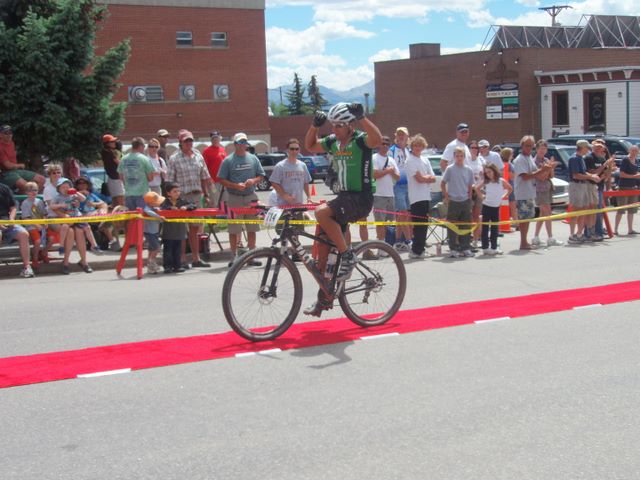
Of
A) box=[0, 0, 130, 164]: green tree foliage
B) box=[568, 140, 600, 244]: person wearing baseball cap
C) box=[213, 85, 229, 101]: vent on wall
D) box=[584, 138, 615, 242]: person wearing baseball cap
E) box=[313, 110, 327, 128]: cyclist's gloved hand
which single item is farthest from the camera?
box=[213, 85, 229, 101]: vent on wall

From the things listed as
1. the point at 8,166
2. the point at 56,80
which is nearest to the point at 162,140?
the point at 8,166

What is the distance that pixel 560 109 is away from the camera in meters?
50.4

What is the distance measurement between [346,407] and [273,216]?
92.7 inches

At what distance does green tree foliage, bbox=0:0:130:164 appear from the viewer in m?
19.2

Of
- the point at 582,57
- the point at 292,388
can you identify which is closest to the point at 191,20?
the point at 582,57

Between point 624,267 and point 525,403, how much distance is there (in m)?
7.30

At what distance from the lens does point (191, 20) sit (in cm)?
5078

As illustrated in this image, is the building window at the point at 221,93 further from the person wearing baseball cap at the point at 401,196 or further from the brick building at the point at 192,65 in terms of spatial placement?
the person wearing baseball cap at the point at 401,196

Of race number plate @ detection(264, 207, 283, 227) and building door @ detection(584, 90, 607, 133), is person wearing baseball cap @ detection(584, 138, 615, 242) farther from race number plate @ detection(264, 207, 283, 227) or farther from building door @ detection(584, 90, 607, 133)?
building door @ detection(584, 90, 607, 133)

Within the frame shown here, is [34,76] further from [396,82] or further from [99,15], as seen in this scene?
[396,82]

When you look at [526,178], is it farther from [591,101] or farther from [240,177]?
[591,101]

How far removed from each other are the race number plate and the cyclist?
366mm

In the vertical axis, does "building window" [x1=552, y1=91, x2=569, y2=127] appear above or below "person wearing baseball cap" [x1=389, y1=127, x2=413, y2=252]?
above

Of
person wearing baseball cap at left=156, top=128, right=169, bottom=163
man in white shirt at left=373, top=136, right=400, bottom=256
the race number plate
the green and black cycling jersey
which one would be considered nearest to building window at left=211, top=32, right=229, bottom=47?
person wearing baseball cap at left=156, top=128, right=169, bottom=163
